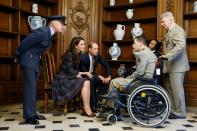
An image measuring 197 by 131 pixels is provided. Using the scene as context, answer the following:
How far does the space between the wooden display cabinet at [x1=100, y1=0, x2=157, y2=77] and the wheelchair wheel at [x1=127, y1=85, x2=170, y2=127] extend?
2008 millimetres

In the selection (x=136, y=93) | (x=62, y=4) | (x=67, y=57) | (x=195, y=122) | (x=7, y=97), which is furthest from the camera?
(x=62, y=4)

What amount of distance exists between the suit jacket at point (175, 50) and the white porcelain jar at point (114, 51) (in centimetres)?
161

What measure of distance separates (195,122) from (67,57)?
184 cm

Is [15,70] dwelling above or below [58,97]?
above

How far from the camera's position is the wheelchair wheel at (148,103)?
3.19m

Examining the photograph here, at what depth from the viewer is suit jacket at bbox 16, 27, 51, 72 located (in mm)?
3195

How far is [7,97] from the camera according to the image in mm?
4453

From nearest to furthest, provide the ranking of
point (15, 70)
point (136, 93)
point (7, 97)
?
point (136, 93) → point (7, 97) → point (15, 70)

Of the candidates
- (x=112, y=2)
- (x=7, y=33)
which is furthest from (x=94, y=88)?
(x=112, y=2)

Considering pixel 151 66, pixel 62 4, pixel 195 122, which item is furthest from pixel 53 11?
pixel 195 122

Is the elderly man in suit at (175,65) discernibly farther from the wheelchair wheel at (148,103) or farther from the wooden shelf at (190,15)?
the wooden shelf at (190,15)

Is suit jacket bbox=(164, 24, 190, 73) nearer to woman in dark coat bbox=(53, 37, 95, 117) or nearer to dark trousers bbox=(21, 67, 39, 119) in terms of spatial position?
woman in dark coat bbox=(53, 37, 95, 117)

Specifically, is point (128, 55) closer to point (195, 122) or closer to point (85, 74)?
point (85, 74)

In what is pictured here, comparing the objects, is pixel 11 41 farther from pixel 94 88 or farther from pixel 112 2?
pixel 112 2
